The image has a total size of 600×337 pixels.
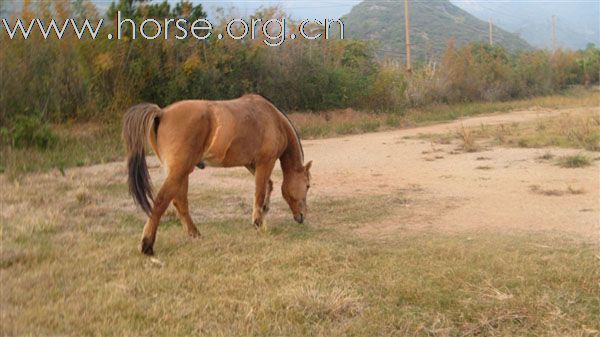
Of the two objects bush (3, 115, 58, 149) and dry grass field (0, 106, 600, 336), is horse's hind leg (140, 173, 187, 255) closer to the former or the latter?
dry grass field (0, 106, 600, 336)

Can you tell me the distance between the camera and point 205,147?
5152 millimetres

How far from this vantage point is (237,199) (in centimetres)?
734

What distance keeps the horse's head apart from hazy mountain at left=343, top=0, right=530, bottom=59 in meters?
44.8

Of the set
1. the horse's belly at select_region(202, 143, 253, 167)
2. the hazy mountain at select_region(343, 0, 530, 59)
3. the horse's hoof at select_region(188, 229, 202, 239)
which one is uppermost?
the hazy mountain at select_region(343, 0, 530, 59)

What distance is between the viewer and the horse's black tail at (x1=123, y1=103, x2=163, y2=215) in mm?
4699

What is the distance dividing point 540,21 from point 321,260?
16123 cm

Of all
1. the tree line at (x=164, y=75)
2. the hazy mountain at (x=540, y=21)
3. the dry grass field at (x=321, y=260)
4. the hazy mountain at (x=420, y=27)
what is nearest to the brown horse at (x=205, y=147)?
the dry grass field at (x=321, y=260)

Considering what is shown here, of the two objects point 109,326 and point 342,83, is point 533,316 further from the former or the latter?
point 342,83

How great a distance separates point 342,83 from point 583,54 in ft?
95.8

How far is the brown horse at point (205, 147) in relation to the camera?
474 cm

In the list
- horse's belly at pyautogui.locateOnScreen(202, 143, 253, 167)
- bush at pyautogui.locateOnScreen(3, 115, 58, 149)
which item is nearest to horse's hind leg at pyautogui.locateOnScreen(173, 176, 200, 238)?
horse's belly at pyautogui.locateOnScreen(202, 143, 253, 167)

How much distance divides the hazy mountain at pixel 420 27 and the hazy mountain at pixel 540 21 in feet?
69.4

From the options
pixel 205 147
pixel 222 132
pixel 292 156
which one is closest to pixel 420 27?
pixel 292 156

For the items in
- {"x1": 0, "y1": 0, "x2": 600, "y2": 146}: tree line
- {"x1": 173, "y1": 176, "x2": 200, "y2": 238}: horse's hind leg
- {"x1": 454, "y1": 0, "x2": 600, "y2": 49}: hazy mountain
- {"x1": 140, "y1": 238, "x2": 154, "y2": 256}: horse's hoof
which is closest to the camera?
{"x1": 140, "y1": 238, "x2": 154, "y2": 256}: horse's hoof
